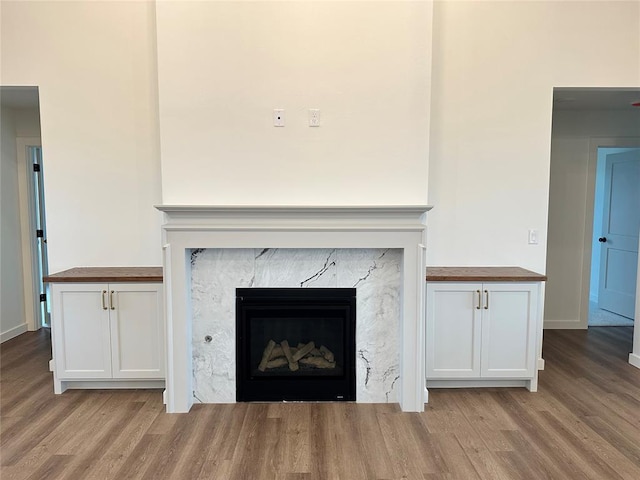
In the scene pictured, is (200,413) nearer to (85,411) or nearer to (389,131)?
(85,411)

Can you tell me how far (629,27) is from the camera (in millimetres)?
3350

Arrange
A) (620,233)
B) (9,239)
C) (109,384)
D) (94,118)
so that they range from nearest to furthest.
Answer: (109,384), (94,118), (9,239), (620,233)

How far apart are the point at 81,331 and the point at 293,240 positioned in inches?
68.6

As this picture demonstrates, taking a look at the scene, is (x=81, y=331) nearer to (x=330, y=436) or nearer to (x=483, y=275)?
(x=330, y=436)

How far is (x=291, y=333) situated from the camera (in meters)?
3.12

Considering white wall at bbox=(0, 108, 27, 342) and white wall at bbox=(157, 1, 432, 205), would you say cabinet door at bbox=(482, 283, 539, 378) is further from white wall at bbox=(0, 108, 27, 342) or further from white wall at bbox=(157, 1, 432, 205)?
white wall at bbox=(0, 108, 27, 342)

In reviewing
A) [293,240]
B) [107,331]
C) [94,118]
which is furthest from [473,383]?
[94,118]

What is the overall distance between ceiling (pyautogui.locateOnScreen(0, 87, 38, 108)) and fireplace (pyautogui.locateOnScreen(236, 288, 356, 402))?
255cm

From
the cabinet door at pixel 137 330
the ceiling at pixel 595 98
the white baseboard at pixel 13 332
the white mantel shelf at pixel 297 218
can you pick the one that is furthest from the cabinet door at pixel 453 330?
the white baseboard at pixel 13 332

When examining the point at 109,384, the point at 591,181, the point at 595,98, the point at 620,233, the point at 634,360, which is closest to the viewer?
the point at 109,384

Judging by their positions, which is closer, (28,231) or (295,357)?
(295,357)

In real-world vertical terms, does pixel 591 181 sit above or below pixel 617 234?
above

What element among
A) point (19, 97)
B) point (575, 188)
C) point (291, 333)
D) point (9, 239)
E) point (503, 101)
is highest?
point (19, 97)

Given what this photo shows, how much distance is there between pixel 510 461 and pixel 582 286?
3093mm
